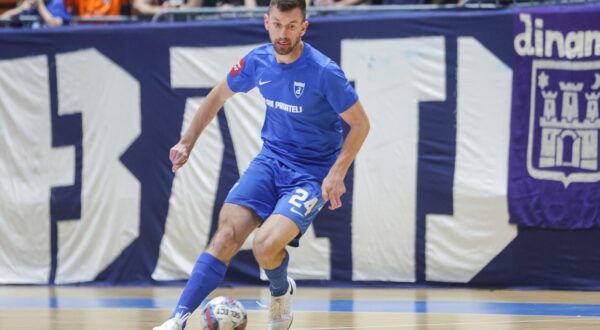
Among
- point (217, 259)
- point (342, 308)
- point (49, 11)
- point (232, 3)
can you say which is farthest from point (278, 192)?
point (49, 11)

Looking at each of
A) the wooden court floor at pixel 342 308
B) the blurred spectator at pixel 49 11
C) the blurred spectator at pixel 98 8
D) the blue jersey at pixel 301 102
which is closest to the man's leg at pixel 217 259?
the blue jersey at pixel 301 102

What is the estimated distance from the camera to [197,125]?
810 cm

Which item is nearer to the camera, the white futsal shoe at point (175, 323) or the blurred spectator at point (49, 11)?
the white futsal shoe at point (175, 323)

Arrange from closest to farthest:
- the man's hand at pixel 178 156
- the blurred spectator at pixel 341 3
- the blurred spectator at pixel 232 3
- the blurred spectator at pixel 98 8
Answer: the man's hand at pixel 178 156, the blurred spectator at pixel 341 3, the blurred spectator at pixel 232 3, the blurred spectator at pixel 98 8

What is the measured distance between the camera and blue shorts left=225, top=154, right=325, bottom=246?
7.77 metres

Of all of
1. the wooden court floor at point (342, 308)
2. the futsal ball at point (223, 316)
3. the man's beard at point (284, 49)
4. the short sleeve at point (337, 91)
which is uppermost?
the man's beard at point (284, 49)

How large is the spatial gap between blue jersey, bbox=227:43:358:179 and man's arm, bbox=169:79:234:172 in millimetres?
89

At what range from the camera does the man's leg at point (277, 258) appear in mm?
7582

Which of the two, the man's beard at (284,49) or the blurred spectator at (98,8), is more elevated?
the man's beard at (284,49)

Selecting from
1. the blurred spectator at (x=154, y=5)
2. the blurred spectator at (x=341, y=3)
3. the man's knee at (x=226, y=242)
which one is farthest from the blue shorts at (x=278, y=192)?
the blurred spectator at (x=154, y=5)

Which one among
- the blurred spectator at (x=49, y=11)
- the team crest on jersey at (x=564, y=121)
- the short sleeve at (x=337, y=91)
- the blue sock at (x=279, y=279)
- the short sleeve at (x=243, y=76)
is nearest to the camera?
the short sleeve at (x=337, y=91)

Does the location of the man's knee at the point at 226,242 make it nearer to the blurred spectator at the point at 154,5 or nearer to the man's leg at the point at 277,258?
the man's leg at the point at 277,258

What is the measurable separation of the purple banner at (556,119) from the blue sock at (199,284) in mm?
5522

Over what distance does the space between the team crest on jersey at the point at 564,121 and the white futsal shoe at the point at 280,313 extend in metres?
4.79
